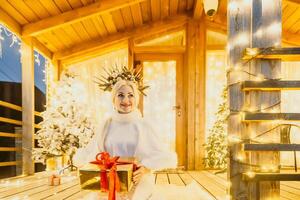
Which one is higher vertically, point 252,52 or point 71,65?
point 71,65

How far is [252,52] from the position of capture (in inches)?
93.4

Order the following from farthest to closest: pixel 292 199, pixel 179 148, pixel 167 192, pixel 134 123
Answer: pixel 179 148, pixel 167 192, pixel 292 199, pixel 134 123

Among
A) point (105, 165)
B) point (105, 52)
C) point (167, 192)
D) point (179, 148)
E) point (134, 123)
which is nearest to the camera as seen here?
point (105, 165)

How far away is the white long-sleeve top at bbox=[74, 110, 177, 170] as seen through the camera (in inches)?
108

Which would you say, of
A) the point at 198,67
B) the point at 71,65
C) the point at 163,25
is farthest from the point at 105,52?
the point at 198,67

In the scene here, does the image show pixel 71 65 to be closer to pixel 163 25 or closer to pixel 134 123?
pixel 163 25

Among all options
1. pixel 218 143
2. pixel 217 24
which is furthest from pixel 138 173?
pixel 217 24

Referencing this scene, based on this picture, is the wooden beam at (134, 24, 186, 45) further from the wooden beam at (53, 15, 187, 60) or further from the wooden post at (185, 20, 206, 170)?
the wooden post at (185, 20, 206, 170)

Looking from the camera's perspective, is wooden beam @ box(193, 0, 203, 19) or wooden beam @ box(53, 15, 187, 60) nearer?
wooden beam @ box(193, 0, 203, 19)

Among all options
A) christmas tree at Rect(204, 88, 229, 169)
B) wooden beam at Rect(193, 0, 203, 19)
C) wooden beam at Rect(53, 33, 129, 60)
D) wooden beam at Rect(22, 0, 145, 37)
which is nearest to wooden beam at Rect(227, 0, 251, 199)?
wooden beam at Rect(22, 0, 145, 37)

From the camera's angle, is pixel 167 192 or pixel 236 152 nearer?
pixel 236 152

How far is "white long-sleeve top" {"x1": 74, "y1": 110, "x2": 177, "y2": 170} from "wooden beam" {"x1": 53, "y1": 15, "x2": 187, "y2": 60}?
4991 mm

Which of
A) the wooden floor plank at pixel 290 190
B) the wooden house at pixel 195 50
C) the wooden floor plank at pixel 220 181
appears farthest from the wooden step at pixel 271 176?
the wooden floor plank at pixel 220 181

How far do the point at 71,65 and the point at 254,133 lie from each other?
20.4 ft
